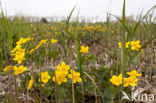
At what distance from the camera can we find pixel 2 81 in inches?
78.2

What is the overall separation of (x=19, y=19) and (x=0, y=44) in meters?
0.94

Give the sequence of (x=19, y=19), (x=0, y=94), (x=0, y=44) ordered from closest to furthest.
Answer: (x=0, y=94) < (x=0, y=44) < (x=19, y=19)

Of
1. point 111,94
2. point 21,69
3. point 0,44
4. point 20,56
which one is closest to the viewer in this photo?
point 111,94

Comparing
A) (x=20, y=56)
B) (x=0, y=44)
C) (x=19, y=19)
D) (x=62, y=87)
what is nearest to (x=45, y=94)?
(x=62, y=87)

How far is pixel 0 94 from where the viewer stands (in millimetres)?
1634

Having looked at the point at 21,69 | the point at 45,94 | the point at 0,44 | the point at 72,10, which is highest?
the point at 72,10

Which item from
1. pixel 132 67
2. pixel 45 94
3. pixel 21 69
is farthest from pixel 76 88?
pixel 132 67

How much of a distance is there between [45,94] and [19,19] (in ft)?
8.88

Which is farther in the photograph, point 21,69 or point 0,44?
point 0,44

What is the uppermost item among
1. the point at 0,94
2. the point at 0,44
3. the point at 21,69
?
the point at 0,44

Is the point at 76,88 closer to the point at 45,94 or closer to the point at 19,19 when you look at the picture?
the point at 45,94

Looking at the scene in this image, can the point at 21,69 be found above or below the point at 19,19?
below

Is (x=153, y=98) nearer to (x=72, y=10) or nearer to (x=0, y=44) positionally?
(x=72, y=10)

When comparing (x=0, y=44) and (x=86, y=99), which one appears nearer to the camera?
(x=86, y=99)
